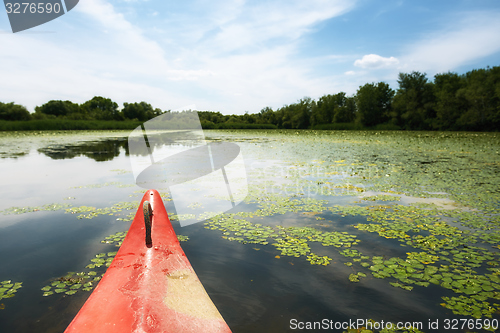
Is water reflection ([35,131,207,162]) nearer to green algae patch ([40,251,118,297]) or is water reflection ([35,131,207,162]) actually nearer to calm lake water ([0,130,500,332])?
calm lake water ([0,130,500,332])

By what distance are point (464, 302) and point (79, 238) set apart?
4.56m

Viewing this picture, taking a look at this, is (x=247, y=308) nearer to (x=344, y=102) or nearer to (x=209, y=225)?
(x=209, y=225)

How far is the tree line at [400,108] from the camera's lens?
40.1 meters

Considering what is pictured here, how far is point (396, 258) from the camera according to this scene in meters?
3.14

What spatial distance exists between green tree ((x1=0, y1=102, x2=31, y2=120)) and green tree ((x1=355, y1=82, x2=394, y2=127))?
6939cm

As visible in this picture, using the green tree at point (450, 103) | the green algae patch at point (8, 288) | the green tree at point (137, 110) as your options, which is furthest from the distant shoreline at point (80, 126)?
the green algae patch at point (8, 288)

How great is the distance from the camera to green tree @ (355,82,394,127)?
197 ft

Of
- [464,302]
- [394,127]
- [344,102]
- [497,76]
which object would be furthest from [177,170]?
[344,102]

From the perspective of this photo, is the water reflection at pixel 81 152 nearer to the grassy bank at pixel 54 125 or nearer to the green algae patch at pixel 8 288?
the green algae patch at pixel 8 288

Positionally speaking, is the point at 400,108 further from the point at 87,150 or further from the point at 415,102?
the point at 87,150

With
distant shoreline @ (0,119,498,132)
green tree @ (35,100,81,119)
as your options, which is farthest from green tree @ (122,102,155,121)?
green tree @ (35,100,81,119)

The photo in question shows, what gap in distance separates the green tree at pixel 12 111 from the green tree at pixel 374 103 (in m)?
69.4

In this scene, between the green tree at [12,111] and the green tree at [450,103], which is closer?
the green tree at [450,103]

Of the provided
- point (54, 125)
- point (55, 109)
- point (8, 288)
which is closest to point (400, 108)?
point (8, 288)
